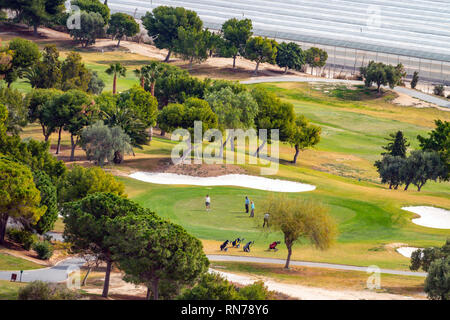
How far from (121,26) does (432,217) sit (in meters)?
106

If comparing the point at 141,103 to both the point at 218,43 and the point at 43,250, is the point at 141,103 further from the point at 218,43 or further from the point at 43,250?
the point at 218,43

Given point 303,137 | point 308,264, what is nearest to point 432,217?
point 308,264

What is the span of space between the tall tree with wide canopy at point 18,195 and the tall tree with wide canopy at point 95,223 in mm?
5572

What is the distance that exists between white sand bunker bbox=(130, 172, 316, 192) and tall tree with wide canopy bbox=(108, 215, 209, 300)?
34.0m

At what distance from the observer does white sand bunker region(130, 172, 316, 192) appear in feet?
246

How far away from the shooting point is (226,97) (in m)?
91.1

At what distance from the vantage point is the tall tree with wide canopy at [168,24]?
521ft

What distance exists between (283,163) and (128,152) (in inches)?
996

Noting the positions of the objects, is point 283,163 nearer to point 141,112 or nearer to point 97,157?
point 141,112

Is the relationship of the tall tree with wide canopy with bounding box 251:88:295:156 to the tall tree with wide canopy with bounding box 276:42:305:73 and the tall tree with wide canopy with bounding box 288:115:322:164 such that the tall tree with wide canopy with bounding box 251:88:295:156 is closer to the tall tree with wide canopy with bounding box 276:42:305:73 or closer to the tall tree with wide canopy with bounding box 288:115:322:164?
the tall tree with wide canopy with bounding box 288:115:322:164

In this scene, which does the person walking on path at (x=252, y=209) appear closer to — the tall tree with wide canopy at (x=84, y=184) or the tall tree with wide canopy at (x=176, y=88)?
the tall tree with wide canopy at (x=84, y=184)

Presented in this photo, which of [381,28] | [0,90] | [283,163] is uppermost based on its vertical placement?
[381,28]

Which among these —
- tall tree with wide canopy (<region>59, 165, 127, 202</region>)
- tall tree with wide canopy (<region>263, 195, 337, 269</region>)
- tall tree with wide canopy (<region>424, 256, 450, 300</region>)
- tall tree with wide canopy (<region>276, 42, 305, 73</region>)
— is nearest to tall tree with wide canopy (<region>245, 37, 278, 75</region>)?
tall tree with wide canopy (<region>276, 42, 305, 73</region>)

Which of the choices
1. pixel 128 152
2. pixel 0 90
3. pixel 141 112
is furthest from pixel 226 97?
pixel 0 90
